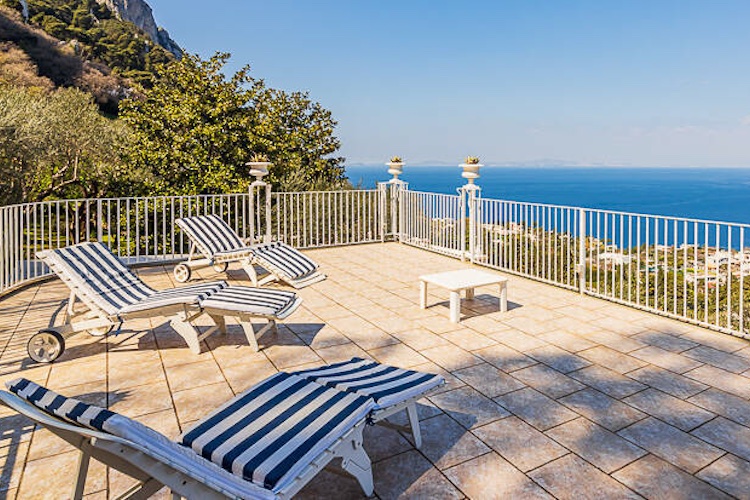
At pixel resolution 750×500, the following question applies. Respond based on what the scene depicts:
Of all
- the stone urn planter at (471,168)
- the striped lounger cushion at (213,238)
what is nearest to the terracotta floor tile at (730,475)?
the striped lounger cushion at (213,238)

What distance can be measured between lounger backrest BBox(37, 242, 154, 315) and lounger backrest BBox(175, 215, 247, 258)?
6.08ft

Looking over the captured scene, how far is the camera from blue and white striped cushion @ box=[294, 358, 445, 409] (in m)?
2.40

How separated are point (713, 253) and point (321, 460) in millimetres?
4643

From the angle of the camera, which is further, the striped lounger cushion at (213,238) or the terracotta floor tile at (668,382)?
the striped lounger cushion at (213,238)

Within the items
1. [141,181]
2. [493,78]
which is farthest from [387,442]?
[493,78]

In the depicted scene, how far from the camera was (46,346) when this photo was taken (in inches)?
153

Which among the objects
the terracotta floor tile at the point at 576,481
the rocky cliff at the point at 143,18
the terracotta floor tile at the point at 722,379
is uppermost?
the rocky cliff at the point at 143,18

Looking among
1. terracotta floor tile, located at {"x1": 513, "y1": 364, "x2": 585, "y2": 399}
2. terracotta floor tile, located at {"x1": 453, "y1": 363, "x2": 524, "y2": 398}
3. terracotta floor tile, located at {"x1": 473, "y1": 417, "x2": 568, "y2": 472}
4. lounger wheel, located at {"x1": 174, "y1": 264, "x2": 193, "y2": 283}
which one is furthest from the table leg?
lounger wheel, located at {"x1": 174, "y1": 264, "x2": 193, "y2": 283}

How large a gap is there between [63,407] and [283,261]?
14.6ft

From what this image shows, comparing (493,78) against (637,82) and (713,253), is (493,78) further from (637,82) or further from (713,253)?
(713,253)

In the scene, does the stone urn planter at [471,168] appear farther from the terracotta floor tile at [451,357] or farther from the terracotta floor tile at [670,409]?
the terracotta floor tile at [670,409]

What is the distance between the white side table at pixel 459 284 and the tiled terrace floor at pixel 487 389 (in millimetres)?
145

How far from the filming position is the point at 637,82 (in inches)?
2076

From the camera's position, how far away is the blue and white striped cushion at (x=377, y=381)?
2400 millimetres
